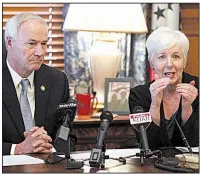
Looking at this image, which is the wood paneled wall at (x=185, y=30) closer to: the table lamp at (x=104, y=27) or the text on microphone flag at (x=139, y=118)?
the table lamp at (x=104, y=27)

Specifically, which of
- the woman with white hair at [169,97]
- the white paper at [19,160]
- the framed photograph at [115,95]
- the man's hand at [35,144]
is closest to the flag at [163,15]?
the framed photograph at [115,95]

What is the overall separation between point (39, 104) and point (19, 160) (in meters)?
0.52

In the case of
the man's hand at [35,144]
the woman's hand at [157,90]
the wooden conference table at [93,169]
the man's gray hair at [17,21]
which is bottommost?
the wooden conference table at [93,169]

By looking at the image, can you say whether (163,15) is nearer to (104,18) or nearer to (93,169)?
(104,18)

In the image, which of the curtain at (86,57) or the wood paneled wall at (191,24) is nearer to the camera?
the curtain at (86,57)

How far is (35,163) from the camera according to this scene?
1.98 m

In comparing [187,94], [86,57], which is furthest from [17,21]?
[86,57]

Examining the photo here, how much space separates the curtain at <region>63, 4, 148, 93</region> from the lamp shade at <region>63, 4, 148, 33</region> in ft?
0.94

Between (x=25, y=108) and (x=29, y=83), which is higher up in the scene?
(x=29, y=83)

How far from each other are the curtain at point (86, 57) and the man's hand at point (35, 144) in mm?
1556

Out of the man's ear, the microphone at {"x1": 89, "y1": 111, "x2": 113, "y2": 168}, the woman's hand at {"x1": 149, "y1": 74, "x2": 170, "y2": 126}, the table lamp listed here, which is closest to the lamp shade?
the table lamp

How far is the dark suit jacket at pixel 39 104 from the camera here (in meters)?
2.43

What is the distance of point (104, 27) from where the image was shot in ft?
11.7

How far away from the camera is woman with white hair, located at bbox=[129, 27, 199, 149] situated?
241cm
